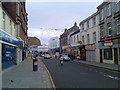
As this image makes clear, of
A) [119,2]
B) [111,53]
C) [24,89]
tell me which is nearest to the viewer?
[24,89]

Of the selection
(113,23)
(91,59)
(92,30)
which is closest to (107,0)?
(113,23)

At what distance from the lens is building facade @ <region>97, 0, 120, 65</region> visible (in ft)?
71.9

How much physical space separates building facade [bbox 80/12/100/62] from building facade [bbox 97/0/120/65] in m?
1.76

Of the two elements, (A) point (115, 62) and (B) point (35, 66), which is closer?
(B) point (35, 66)

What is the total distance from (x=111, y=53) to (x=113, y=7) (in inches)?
266

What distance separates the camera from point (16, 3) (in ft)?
82.0

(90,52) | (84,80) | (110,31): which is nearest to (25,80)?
(84,80)

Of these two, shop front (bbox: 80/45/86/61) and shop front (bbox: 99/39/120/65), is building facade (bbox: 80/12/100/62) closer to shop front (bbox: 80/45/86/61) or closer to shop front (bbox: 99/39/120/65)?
shop front (bbox: 80/45/86/61)

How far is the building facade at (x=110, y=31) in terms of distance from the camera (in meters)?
21.9

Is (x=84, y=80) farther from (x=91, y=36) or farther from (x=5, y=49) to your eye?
(x=91, y=36)

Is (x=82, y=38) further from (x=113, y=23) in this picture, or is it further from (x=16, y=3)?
(x=16, y=3)

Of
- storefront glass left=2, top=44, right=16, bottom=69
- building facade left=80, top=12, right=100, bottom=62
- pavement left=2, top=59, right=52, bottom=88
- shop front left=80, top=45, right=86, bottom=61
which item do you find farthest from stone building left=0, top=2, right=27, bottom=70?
shop front left=80, top=45, right=86, bottom=61

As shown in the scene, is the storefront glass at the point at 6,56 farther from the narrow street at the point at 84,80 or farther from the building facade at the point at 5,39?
the narrow street at the point at 84,80

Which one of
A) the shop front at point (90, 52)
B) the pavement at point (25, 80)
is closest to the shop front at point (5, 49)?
the pavement at point (25, 80)
